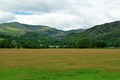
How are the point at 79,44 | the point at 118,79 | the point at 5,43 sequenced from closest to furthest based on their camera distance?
the point at 118,79 < the point at 5,43 < the point at 79,44

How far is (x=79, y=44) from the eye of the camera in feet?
600

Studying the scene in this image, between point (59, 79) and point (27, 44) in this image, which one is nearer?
point (59, 79)

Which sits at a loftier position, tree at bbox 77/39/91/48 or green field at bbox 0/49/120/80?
tree at bbox 77/39/91/48

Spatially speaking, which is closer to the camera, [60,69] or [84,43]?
[60,69]

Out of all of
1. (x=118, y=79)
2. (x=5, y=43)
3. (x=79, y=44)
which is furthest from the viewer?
(x=79, y=44)

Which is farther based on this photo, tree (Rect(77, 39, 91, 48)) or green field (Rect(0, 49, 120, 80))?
tree (Rect(77, 39, 91, 48))

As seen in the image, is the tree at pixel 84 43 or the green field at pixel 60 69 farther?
the tree at pixel 84 43

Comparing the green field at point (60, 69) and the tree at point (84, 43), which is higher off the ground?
the tree at point (84, 43)

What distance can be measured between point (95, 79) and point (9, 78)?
771cm

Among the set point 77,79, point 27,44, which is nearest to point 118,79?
point 77,79

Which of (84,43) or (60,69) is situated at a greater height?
(84,43)

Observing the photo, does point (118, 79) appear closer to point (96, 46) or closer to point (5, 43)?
point (5, 43)

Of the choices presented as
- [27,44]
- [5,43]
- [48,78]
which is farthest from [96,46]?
[48,78]

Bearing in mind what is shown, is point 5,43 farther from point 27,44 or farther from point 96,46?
point 96,46
